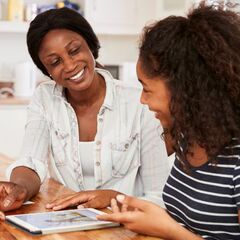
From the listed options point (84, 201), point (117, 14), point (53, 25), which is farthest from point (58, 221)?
point (117, 14)

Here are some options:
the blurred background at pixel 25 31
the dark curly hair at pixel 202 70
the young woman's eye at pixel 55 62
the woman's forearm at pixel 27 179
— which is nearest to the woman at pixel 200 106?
the dark curly hair at pixel 202 70

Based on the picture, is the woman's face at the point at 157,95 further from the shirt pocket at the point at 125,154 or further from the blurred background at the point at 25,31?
the blurred background at the point at 25,31

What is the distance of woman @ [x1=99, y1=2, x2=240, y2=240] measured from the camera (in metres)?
1.20

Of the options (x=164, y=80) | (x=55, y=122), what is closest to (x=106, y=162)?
(x=55, y=122)

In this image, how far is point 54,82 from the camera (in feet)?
6.93

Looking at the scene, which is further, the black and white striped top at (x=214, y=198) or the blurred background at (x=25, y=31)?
the blurred background at (x=25, y=31)

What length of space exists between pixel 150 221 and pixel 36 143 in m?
0.82

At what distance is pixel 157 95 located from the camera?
128 centimetres

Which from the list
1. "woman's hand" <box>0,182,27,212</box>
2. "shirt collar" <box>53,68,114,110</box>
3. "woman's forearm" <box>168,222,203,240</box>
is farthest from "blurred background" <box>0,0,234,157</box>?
"woman's forearm" <box>168,222,203,240</box>

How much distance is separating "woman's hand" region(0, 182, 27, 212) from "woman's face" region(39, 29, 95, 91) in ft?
1.61

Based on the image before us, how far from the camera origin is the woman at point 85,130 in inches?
75.6

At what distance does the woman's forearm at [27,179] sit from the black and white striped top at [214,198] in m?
0.54

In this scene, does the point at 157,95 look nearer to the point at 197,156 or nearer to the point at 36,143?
the point at 197,156

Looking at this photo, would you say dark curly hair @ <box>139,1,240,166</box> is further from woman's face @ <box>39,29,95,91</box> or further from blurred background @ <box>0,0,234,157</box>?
blurred background @ <box>0,0,234,157</box>
